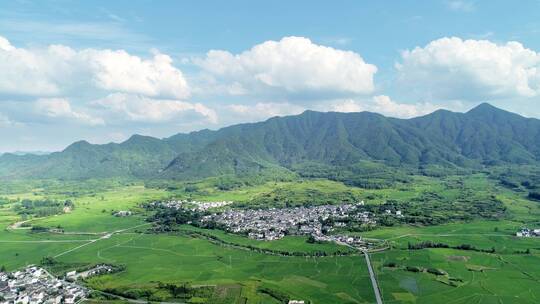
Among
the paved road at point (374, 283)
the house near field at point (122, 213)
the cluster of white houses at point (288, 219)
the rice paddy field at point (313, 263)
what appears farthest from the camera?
the house near field at point (122, 213)

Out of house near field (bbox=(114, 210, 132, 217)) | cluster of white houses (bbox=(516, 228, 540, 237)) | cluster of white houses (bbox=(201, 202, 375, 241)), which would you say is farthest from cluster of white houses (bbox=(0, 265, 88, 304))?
cluster of white houses (bbox=(516, 228, 540, 237))

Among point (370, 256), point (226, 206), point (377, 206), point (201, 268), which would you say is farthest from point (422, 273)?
point (226, 206)

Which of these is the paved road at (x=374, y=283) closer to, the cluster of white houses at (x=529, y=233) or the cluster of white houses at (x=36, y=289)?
the cluster of white houses at (x=529, y=233)

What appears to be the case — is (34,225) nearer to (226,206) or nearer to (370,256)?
(226,206)

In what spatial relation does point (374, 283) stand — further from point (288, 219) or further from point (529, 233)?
point (288, 219)

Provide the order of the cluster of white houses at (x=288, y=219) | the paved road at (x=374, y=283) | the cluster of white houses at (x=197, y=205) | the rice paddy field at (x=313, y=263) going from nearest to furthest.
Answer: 1. the paved road at (x=374, y=283)
2. the rice paddy field at (x=313, y=263)
3. the cluster of white houses at (x=288, y=219)
4. the cluster of white houses at (x=197, y=205)

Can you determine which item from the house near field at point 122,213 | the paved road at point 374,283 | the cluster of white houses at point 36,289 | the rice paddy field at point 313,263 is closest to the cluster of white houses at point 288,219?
the rice paddy field at point 313,263
